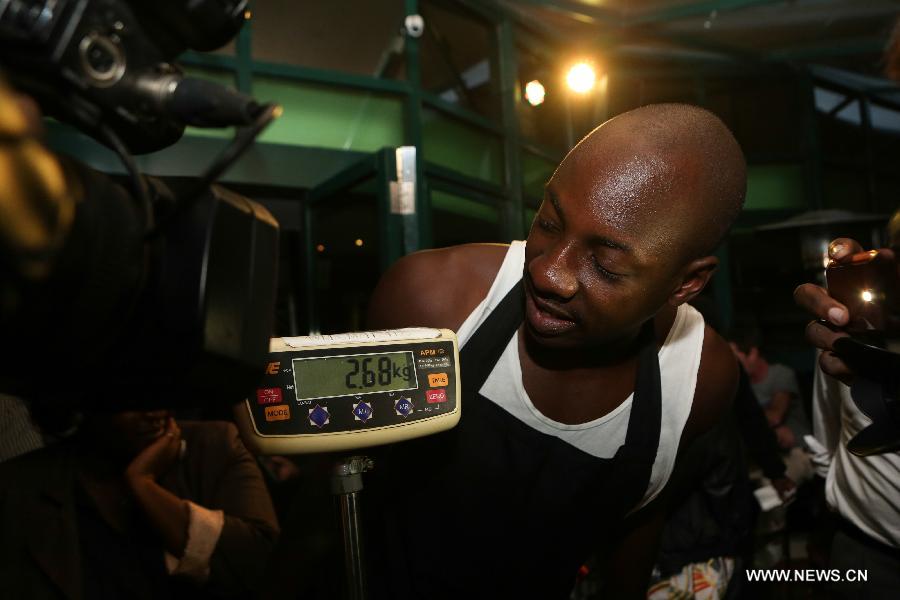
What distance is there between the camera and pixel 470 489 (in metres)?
1.29

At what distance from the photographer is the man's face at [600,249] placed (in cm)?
114

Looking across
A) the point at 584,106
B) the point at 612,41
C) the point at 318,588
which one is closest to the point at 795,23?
the point at 612,41

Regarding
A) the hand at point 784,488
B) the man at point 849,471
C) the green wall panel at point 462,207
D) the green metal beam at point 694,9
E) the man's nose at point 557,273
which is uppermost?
the green metal beam at point 694,9

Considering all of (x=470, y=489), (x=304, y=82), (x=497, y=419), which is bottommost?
(x=470, y=489)

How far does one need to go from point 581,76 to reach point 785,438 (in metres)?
3.31

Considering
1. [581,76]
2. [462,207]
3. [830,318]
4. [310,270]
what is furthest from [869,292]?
[581,76]

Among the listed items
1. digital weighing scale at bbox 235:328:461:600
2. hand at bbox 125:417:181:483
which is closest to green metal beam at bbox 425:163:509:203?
hand at bbox 125:417:181:483

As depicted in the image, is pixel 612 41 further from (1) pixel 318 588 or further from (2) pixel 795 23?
(1) pixel 318 588

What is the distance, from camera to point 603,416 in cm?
134

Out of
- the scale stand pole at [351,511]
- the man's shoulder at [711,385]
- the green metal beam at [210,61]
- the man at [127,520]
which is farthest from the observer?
the green metal beam at [210,61]

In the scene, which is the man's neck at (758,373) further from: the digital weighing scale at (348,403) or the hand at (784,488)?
the digital weighing scale at (348,403)

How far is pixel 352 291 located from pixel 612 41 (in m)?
3.84

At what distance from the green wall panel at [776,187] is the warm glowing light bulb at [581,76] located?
A: 2.93 meters

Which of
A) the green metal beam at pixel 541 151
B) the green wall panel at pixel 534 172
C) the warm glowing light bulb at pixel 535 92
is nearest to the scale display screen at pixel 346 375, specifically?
the green wall panel at pixel 534 172
